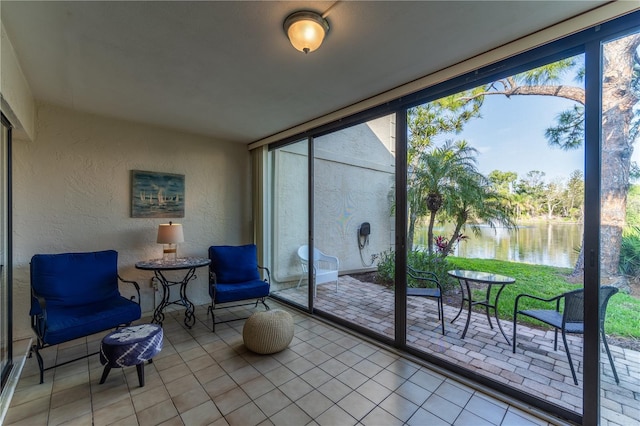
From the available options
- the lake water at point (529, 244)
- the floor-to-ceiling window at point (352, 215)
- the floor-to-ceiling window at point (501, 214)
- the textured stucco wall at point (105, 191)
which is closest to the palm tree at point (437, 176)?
the floor-to-ceiling window at point (501, 214)

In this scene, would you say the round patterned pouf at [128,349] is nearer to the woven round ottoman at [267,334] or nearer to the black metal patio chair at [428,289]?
the woven round ottoman at [267,334]

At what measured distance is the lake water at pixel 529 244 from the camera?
2.04 m

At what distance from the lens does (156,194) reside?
3.75 metres

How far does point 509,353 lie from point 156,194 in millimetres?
4455

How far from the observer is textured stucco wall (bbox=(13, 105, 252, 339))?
292 cm

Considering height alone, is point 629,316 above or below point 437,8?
below

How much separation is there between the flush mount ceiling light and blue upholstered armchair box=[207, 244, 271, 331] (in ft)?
9.02

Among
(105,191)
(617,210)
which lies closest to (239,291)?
(105,191)

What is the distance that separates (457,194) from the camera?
2902 millimetres

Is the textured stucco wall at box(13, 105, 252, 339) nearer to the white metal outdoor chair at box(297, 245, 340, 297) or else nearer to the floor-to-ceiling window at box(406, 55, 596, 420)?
the white metal outdoor chair at box(297, 245, 340, 297)

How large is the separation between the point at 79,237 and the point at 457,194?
170 inches

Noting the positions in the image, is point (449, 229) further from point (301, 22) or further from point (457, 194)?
point (301, 22)

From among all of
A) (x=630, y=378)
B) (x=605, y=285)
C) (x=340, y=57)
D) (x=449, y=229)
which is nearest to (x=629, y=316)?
(x=605, y=285)

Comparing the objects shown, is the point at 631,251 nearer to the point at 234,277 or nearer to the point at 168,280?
the point at 234,277
